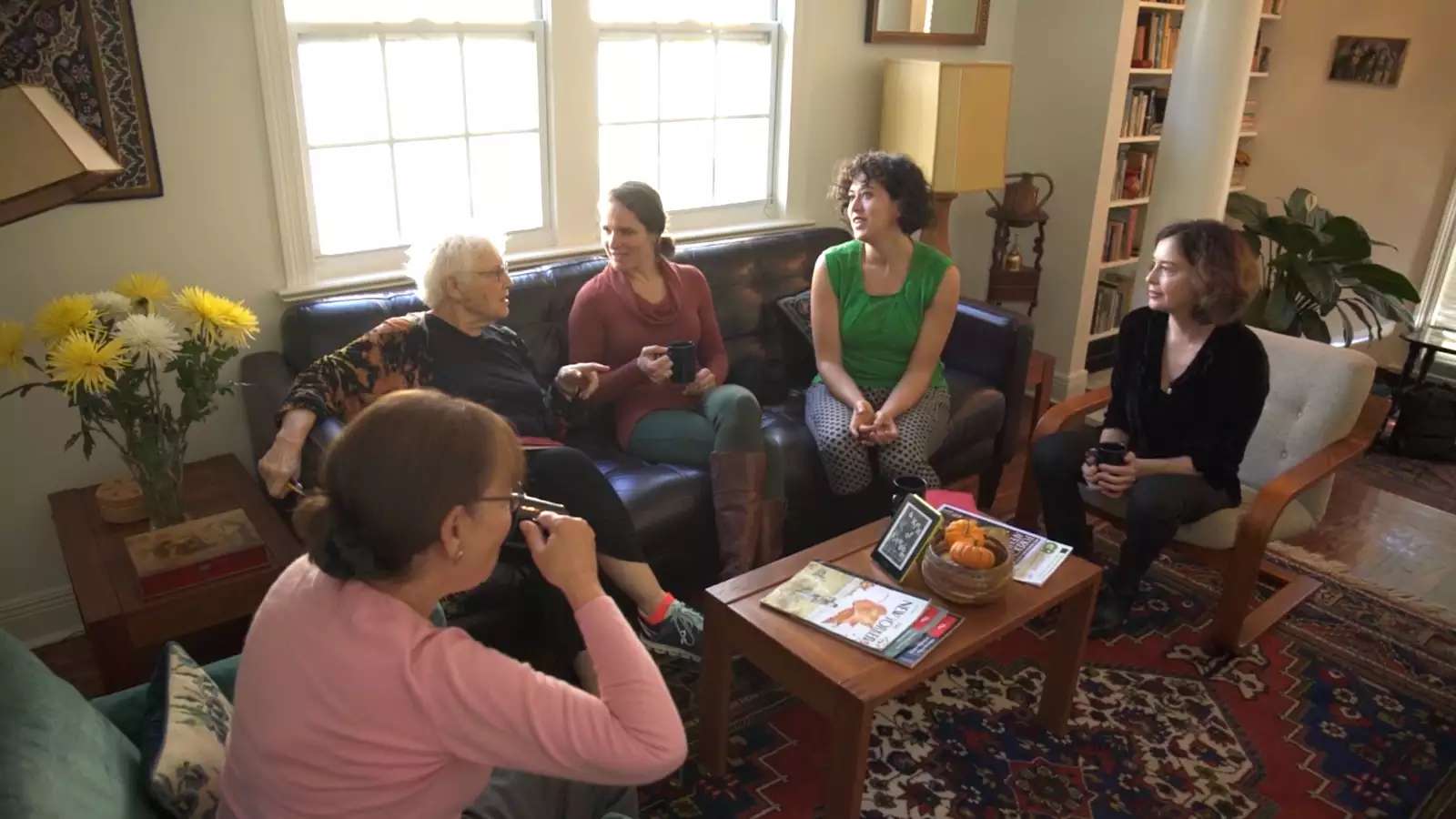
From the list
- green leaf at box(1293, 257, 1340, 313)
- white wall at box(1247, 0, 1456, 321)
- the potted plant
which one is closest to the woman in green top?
the potted plant

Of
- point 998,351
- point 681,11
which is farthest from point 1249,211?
point 681,11

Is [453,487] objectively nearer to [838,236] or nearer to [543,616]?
[543,616]

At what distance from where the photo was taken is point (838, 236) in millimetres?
3629

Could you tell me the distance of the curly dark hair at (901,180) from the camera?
2.89 meters

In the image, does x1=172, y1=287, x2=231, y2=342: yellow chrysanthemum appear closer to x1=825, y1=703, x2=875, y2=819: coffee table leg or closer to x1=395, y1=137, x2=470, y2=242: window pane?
x1=395, y1=137, x2=470, y2=242: window pane

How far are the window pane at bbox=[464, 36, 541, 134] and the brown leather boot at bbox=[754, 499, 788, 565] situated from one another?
1.48m

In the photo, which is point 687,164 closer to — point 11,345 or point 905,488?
point 905,488

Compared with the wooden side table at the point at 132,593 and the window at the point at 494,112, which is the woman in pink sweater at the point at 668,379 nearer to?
the window at the point at 494,112

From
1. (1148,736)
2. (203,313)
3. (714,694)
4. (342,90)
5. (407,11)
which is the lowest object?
(1148,736)

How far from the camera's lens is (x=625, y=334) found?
2756 millimetres

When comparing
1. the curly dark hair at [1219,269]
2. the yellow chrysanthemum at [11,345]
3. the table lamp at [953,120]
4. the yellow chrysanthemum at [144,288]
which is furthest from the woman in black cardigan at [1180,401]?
the yellow chrysanthemum at [11,345]

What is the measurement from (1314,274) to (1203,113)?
78 centimetres

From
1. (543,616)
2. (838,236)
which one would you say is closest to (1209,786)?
A: (543,616)

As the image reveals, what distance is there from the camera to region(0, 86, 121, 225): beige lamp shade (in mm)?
1364
